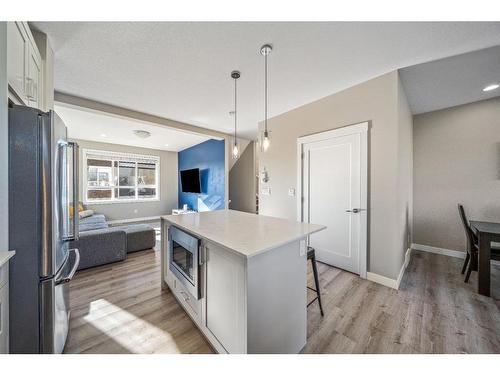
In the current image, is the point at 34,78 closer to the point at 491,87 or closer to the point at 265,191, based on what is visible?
the point at 265,191

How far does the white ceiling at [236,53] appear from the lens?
1.62m

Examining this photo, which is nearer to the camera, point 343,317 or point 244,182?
point 343,317

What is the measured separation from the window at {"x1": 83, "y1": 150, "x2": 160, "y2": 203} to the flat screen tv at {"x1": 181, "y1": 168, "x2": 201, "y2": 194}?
1.29m

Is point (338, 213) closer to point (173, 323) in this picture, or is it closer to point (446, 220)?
point (446, 220)

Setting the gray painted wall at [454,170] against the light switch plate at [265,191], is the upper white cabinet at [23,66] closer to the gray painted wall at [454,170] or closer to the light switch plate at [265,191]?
the light switch plate at [265,191]

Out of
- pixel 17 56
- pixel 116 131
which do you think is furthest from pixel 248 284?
pixel 116 131

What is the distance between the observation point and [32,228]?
3.42ft

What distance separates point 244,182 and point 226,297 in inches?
201

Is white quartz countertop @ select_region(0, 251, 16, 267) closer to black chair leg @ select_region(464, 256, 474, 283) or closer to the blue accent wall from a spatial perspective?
black chair leg @ select_region(464, 256, 474, 283)

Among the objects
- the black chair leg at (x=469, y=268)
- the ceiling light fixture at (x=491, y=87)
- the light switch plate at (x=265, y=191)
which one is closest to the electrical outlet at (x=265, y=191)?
the light switch plate at (x=265, y=191)

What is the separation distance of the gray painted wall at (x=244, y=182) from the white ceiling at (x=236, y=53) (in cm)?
319
